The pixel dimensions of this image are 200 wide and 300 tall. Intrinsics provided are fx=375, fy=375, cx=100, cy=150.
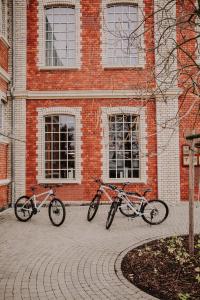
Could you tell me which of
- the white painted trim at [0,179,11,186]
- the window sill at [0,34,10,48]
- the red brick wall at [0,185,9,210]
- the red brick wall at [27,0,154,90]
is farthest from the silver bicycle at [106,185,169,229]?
the window sill at [0,34,10,48]

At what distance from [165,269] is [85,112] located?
28.4 ft

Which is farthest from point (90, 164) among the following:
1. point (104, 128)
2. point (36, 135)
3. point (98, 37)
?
point (98, 37)

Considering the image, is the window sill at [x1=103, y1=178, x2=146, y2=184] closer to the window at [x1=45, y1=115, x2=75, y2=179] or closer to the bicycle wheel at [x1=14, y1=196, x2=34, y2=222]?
the window at [x1=45, y1=115, x2=75, y2=179]

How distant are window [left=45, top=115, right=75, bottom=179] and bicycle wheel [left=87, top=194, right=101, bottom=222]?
3.48m

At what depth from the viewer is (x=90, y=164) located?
13.9 metres

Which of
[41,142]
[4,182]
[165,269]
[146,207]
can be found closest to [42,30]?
[41,142]

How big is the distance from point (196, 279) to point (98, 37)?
414 inches

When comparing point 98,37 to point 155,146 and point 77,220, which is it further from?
point 77,220

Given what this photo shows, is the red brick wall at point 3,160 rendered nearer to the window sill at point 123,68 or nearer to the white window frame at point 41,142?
the white window frame at point 41,142

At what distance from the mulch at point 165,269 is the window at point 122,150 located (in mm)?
6282

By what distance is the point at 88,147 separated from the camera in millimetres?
13930

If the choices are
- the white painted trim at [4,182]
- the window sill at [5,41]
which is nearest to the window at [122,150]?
the white painted trim at [4,182]

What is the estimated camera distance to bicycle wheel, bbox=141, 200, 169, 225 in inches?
397

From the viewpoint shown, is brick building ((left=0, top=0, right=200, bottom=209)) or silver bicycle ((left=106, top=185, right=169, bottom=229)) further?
brick building ((left=0, top=0, right=200, bottom=209))
